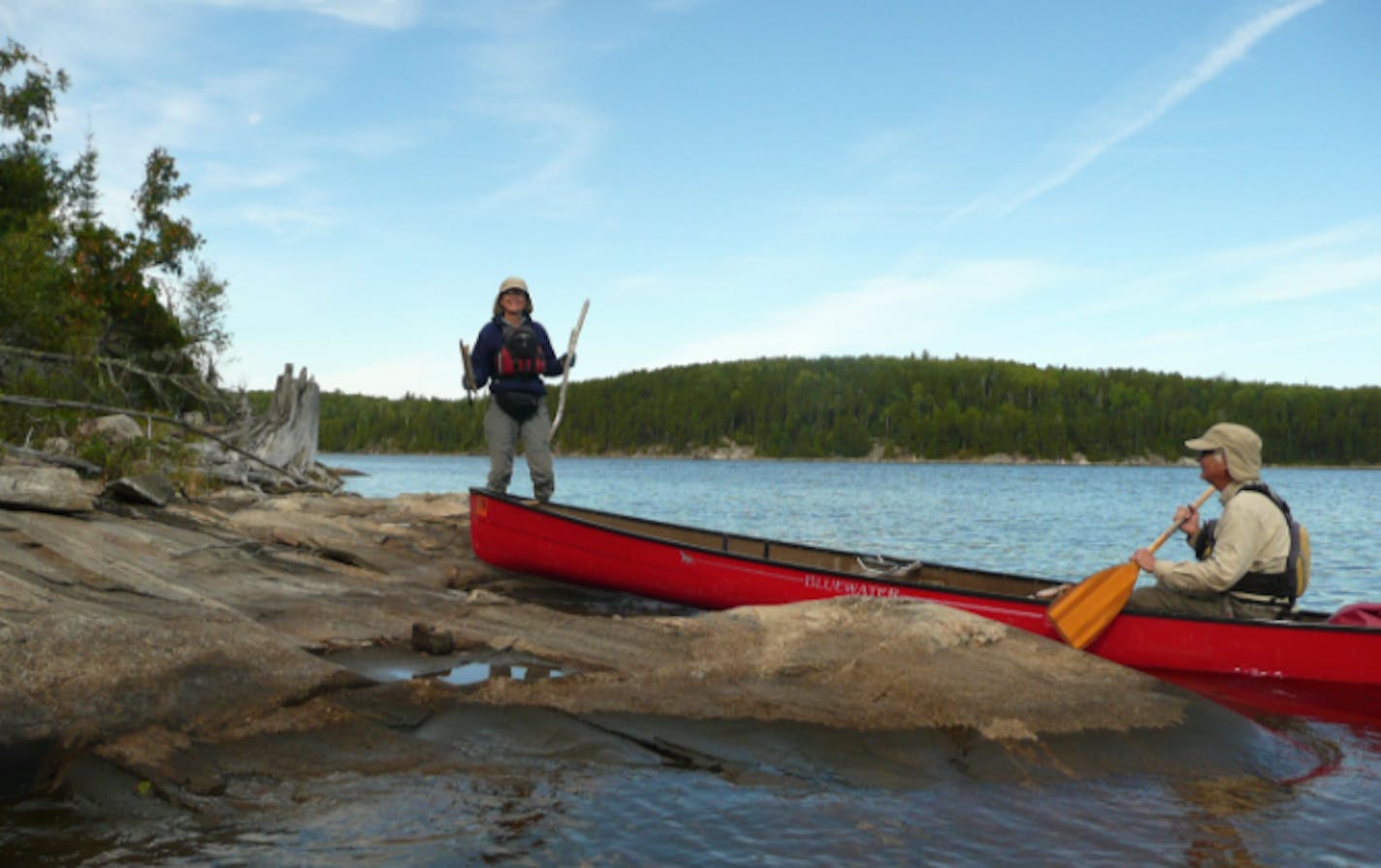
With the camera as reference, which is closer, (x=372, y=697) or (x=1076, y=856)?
(x=1076, y=856)

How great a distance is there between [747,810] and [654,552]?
219 inches

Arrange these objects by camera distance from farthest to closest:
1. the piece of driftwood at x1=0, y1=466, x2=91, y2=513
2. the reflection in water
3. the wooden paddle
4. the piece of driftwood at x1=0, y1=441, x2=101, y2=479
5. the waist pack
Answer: the waist pack < the piece of driftwood at x1=0, y1=441, x2=101, y2=479 < the wooden paddle < the piece of driftwood at x1=0, y1=466, x2=91, y2=513 < the reflection in water

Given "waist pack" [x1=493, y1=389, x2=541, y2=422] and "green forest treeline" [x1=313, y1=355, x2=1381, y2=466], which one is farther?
"green forest treeline" [x1=313, y1=355, x2=1381, y2=466]

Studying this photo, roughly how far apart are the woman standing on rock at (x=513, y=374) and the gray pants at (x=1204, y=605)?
20.9ft

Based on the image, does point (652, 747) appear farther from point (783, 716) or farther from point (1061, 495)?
point (1061, 495)

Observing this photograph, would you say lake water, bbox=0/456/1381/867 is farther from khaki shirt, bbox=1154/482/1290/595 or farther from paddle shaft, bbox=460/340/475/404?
paddle shaft, bbox=460/340/475/404

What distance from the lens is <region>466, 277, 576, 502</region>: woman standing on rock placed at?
35.7 feet

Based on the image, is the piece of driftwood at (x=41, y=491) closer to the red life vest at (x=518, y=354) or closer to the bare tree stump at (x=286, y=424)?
the red life vest at (x=518, y=354)

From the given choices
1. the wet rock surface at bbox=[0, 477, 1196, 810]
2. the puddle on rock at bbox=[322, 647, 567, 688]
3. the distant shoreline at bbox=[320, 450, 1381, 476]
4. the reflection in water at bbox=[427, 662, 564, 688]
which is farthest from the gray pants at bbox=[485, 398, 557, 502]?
the distant shoreline at bbox=[320, 450, 1381, 476]

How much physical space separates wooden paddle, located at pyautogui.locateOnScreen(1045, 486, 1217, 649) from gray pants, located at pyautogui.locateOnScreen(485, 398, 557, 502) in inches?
218

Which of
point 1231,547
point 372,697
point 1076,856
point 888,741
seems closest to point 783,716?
point 888,741

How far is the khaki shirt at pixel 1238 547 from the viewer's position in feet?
24.9

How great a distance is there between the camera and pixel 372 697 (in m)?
5.71

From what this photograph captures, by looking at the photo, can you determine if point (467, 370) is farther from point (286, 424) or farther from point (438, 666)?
point (286, 424)
